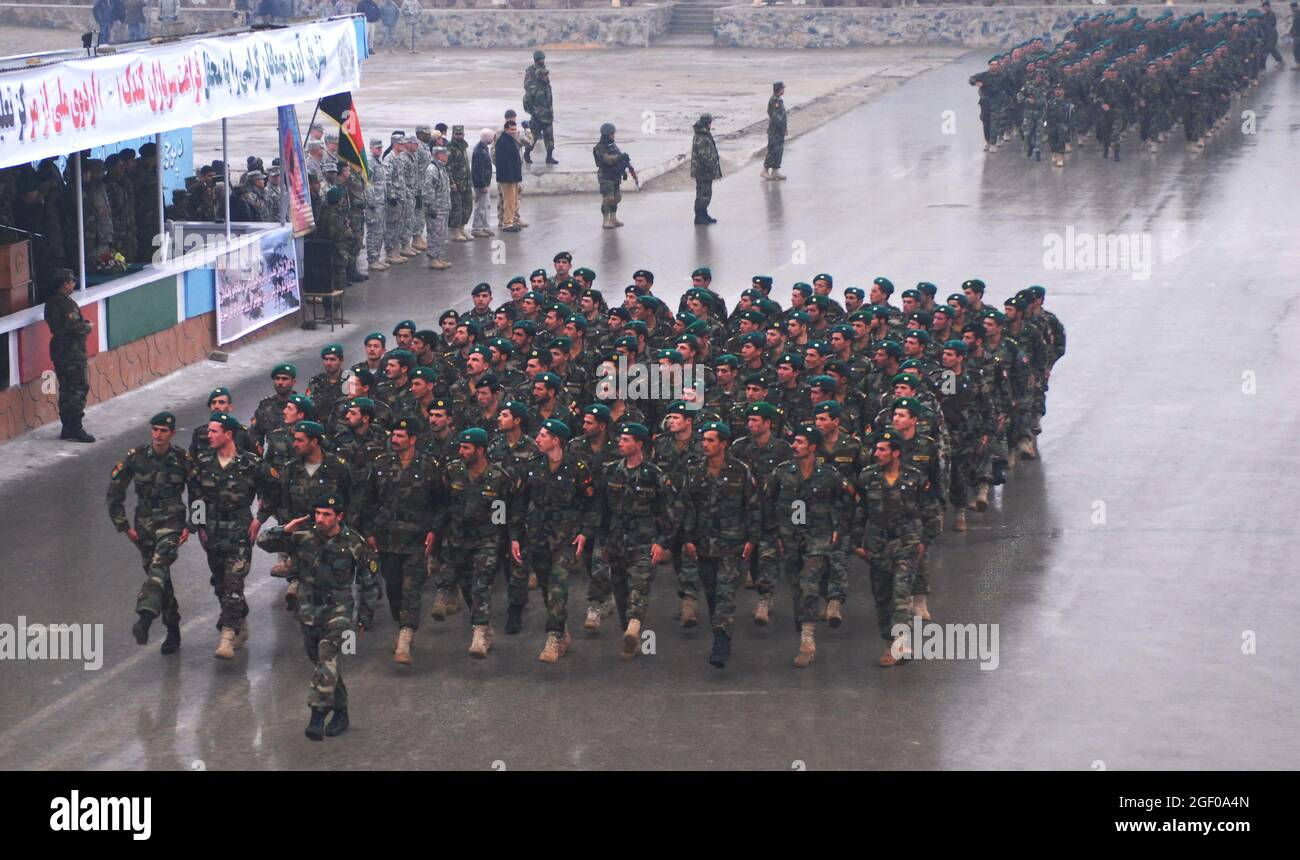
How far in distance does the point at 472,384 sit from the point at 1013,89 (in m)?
22.3

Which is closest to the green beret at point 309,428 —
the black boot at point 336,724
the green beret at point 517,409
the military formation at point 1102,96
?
the green beret at point 517,409

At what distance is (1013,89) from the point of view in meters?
34.3

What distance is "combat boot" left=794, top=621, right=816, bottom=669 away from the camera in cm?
1157

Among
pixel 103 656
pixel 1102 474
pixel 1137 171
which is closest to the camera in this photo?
pixel 103 656

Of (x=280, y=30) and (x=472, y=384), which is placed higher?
(x=280, y=30)

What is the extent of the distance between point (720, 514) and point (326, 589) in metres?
2.59

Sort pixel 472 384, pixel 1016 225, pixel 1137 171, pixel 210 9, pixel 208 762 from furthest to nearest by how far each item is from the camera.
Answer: pixel 210 9 → pixel 1137 171 → pixel 1016 225 → pixel 472 384 → pixel 208 762

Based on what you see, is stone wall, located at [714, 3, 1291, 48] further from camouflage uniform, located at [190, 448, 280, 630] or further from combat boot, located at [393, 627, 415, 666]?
combat boot, located at [393, 627, 415, 666]

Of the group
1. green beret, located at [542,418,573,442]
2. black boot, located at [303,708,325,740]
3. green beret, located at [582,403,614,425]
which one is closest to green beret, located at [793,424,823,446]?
green beret, located at [582,403,614,425]

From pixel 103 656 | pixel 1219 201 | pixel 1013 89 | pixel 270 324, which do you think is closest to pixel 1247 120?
pixel 1013 89

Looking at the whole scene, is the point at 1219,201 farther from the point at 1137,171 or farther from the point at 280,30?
the point at 280,30

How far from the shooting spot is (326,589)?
35.2 ft

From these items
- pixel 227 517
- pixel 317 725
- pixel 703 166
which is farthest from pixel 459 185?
pixel 317 725

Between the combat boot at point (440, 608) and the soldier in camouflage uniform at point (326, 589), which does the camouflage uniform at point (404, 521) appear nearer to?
the combat boot at point (440, 608)
